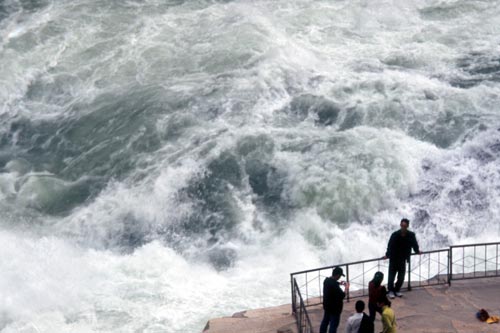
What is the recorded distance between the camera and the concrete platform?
1302cm

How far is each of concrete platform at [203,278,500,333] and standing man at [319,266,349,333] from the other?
66 cm

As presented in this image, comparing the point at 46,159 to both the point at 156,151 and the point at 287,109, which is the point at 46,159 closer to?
the point at 156,151

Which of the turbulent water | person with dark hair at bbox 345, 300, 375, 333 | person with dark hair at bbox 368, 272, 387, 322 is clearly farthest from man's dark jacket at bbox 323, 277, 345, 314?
the turbulent water

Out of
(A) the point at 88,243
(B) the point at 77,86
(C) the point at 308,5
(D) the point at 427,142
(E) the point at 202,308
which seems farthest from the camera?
(C) the point at 308,5

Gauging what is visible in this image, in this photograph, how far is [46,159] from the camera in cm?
2453

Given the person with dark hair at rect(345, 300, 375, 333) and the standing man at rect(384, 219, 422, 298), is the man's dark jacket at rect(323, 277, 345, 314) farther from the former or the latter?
the standing man at rect(384, 219, 422, 298)

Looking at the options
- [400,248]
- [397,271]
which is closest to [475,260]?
[397,271]

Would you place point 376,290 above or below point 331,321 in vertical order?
above

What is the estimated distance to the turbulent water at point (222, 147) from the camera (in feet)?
63.4

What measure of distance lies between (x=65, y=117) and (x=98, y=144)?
2403 mm

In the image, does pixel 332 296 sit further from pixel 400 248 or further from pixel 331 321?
pixel 400 248

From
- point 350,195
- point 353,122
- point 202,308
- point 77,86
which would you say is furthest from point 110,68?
point 202,308

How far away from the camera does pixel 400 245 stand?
13539 mm

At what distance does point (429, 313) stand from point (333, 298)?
227 centimetres
